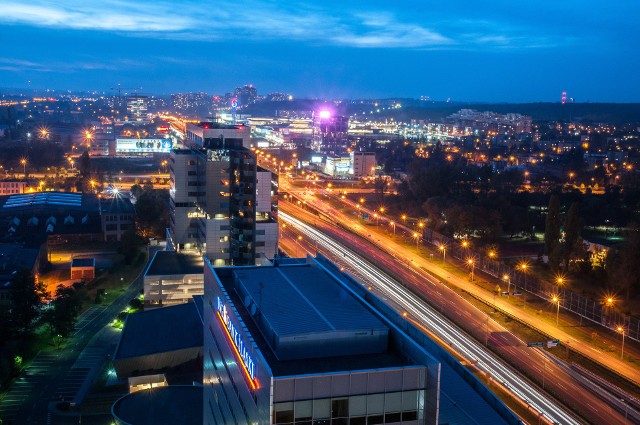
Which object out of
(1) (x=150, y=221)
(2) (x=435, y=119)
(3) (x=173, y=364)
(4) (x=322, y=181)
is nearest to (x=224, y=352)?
(3) (x=173, y=364)

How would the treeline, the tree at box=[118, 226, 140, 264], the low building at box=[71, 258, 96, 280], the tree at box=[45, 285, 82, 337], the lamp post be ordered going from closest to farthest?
the treeline, the tree at box=[45, 285, 82, 337], the low building at box=[71, 258, 96, 280], the lamp post, the tree at box=[118, 226, 140, 264]

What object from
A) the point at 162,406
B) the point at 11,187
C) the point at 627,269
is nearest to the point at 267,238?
the point at 162,406

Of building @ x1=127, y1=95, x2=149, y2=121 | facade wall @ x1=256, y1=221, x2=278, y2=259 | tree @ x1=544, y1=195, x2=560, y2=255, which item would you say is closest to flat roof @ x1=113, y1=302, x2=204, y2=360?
facade wall @ x1=256, y1=221, x2=278, y2=259

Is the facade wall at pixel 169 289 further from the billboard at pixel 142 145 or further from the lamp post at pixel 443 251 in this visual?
the billboard at pixel 142 145

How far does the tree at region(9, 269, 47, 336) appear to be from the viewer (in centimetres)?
1483

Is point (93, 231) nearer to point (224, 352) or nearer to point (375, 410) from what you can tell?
point (224, 352)

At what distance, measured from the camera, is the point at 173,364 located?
13.1 meters

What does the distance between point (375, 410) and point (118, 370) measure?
27.2ft

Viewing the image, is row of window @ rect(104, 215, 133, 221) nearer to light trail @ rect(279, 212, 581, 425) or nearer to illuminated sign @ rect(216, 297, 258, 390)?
light trail @ rect(279, 212, 581, 425)

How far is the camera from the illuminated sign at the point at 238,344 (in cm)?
644

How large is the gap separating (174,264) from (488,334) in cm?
823

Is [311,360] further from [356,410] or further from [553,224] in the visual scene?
[553,224]

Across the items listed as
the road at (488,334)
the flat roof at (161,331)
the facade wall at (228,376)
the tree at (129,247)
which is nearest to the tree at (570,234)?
the road at (488,334)

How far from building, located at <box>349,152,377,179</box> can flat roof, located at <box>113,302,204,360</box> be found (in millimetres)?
30184
